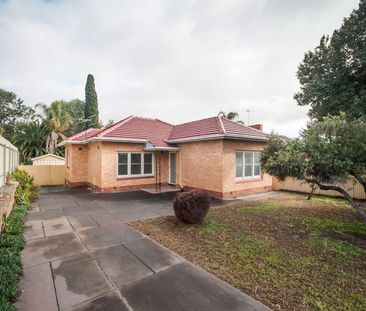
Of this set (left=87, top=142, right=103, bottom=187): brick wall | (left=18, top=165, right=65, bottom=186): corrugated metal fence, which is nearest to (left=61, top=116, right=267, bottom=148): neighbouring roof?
(left=87, top=142, right=103, bottom=187): brick wall

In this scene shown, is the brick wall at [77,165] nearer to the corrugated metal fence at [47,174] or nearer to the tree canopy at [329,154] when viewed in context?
the corrugated metal fence at [47,174]

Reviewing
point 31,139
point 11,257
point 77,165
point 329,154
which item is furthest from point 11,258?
point 31,139

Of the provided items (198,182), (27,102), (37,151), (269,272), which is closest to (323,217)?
(269,272)

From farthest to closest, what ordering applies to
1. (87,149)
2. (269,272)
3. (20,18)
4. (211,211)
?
(87,149) < (211,211) < (20,18) < (269,272)

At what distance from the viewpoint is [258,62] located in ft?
40.2

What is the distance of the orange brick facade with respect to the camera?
37.8ft

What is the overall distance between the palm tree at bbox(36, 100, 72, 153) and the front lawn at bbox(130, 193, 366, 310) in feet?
80.1

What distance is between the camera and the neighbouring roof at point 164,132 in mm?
11812

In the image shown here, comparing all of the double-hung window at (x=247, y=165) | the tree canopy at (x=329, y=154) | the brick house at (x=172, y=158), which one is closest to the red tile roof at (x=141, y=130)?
the brick house at (x=172, y=158)

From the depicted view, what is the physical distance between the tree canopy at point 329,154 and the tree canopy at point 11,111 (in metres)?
45.3

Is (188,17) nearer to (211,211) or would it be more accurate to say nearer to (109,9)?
(109,9)

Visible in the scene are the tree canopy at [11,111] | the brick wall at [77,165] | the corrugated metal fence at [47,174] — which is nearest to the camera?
the brick wall at [77,165]

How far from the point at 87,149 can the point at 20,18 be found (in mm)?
9680

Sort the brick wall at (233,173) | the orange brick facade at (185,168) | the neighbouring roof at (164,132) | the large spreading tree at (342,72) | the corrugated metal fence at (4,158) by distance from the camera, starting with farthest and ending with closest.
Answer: the neighbouring roof at (164,132), the orange brick facade at (185,168), the brick wall at (233,173), the large spreading tree at (342,72), the corrugated metal fence at (4,158)
